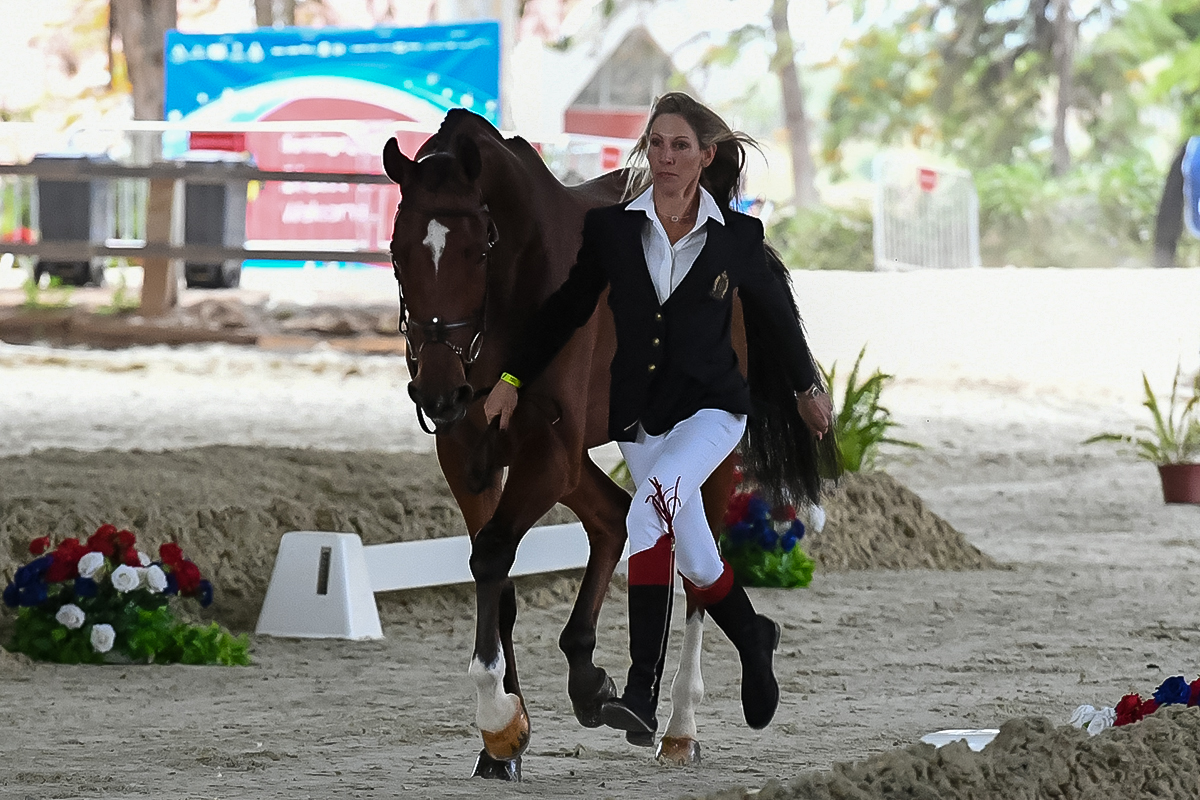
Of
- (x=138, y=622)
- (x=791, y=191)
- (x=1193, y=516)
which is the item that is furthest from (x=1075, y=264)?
(x=138, y=622)

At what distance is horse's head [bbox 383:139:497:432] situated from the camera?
368cm

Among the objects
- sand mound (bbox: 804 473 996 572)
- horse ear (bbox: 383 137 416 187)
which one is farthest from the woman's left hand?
sand mound (bbox: 804 473 996 572)

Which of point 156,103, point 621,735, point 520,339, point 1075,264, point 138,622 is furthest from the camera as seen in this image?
point 1075,264

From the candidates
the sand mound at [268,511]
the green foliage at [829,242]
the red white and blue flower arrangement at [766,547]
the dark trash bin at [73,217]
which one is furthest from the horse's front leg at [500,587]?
the green foliage at [829,242]

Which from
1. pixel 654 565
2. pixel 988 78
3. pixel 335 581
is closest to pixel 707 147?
pixel 654 565

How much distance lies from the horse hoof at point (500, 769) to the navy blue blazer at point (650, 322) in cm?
76

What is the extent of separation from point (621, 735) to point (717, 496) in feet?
2.63

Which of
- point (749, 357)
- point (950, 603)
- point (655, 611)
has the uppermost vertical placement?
point (749, 357)

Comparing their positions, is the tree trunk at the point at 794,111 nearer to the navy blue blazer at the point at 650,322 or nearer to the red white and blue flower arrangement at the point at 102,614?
the red white and blue flower arrangement at the point at 102,614

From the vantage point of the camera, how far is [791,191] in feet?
131

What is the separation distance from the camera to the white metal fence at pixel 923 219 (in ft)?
82.3

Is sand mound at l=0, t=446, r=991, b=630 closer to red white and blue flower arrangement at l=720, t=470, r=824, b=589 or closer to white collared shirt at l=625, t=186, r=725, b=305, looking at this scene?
red white and blue flower arrangement at l=720, t=470, r=824, b=589

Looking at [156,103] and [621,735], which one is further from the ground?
[156,103]

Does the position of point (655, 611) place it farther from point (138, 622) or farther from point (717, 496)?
point (138, 622)
